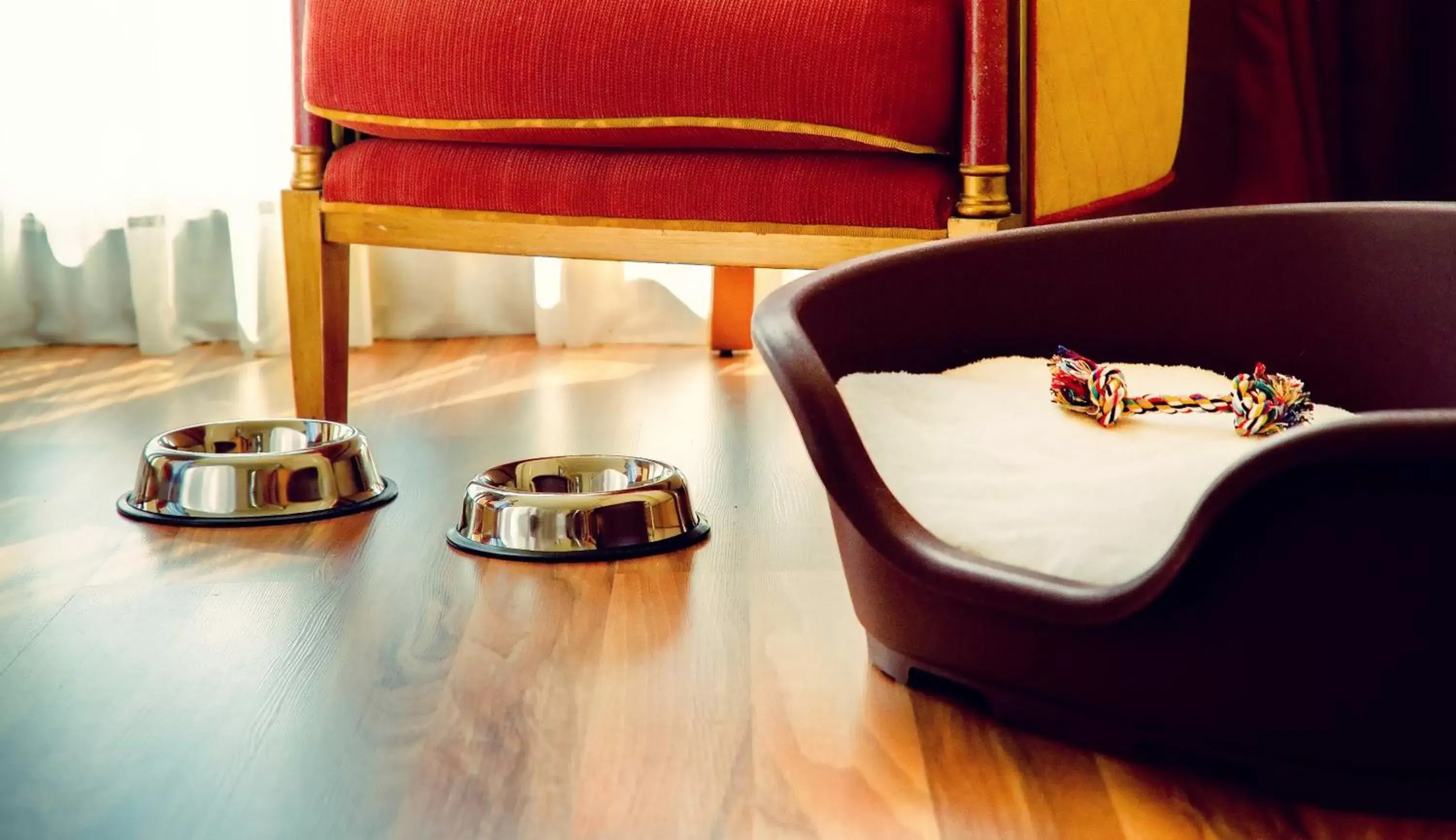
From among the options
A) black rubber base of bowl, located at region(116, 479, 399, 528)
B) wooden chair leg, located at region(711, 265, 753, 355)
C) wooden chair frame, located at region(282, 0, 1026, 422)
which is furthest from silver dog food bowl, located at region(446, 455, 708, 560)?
wooden chair leg, located at region(711, 265, 753, 355)

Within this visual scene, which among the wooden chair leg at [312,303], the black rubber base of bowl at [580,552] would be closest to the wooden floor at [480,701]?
the black rubber base of bowl at [580,552]

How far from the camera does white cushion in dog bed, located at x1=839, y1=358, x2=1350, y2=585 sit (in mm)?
770

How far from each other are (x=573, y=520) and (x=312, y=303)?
0.53 meters

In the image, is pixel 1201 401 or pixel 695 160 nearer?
pixel 1201 401

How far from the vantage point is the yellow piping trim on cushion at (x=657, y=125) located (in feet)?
4.01

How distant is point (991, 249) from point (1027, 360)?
9 cm

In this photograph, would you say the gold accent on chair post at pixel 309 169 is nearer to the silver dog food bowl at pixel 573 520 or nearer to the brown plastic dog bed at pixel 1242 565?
the silver dog food bowl at pixel 573 520

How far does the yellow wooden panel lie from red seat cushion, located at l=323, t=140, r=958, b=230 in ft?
0.31

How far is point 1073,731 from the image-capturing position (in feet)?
A: 2.39

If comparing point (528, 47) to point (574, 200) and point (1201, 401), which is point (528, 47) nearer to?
point (574, 200)

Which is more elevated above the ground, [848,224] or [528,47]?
[528,47]

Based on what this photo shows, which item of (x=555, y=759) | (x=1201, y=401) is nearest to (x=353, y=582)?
(x=555, y=759)

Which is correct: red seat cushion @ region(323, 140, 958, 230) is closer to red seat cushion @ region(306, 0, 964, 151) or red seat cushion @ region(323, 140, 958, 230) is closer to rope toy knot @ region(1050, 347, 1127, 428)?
red seat cushion @ region(306, 0, 964, 151)

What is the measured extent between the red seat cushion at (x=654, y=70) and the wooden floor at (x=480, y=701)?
1.06 ft
